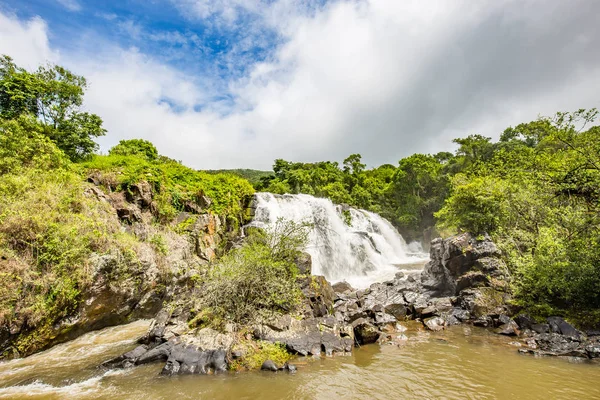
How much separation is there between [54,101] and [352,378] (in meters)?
20.7

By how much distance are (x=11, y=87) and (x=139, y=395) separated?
17.7 metres

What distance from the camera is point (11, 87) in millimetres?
13852

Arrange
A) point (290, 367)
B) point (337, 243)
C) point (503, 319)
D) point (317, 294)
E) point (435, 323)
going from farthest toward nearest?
point (337, 243) → point (317, 294) → point (435, 323) → point (503, 319) → point (290, 367)

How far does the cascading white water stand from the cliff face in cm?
678

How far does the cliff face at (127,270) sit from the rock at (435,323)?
30.2 feet

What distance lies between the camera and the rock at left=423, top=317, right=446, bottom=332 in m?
9.56

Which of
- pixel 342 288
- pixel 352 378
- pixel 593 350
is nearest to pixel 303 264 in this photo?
pixel 342 288

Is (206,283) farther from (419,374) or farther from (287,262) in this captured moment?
(419,374)

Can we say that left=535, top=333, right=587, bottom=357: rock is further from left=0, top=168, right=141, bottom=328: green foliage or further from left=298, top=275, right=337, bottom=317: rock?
left=0, top=168, right=141, bottom=328: green foliage

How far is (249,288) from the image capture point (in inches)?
349

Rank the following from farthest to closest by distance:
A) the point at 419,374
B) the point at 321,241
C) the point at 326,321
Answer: the point at 321,241
the point at 326,321
the point at 419,374

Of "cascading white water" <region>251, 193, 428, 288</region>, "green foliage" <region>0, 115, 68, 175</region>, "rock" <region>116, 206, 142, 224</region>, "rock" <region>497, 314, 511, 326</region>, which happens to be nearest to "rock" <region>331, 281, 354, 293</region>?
"cascading white water" <region>251, 193, 428, 288</region>

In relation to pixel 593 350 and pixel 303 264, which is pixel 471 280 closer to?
pixel 593 350

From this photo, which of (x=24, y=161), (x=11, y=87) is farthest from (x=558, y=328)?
(x=11, y=87)
